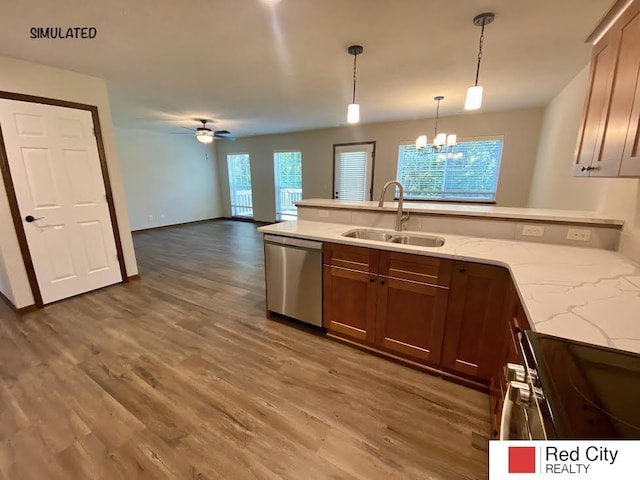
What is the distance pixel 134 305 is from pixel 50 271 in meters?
1.01

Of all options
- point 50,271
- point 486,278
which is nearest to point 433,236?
point 486,278

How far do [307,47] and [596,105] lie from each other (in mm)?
2133

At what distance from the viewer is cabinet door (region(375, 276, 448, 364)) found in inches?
71.5

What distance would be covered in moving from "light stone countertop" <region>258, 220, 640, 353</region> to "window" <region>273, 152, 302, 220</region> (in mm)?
5104

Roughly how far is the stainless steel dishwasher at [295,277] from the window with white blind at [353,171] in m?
3.92

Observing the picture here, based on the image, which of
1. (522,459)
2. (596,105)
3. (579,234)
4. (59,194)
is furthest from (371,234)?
(59,194)

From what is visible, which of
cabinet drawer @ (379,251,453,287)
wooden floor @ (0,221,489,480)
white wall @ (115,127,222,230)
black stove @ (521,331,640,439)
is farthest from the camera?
white wall @ (115,127,222,230)

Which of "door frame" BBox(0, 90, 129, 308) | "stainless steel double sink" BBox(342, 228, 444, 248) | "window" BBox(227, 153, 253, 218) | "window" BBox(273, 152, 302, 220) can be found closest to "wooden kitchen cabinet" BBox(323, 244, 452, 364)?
"stainless steel double sink" BBox(342, 228, 444, 248)

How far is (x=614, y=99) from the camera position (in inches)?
51.0

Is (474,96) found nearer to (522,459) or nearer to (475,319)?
(475,319)

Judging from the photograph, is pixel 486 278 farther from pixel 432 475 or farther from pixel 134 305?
pixel 134 305

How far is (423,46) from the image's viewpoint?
7.66 ft

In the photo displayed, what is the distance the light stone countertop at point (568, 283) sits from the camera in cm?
90

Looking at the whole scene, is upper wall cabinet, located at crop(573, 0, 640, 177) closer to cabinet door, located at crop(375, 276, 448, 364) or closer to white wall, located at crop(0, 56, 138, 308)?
cabinet door, located at crop(375, 276, 448, 364)
